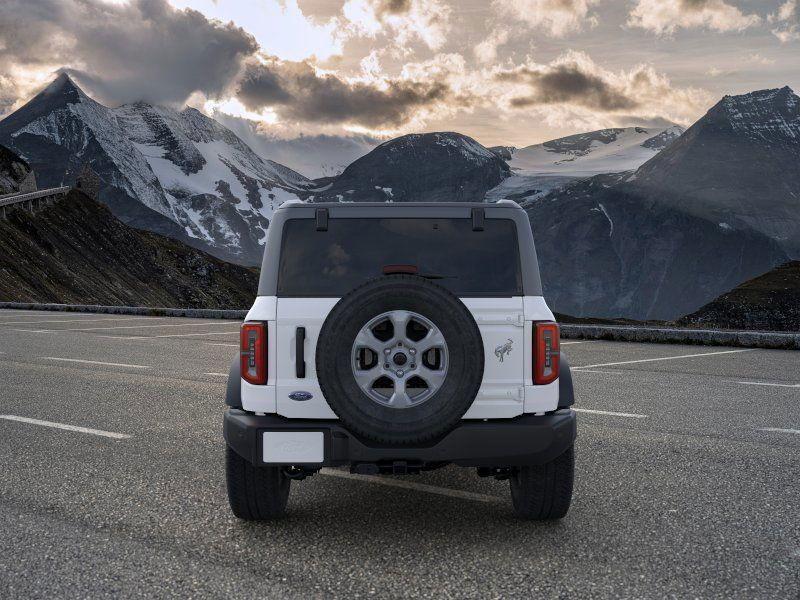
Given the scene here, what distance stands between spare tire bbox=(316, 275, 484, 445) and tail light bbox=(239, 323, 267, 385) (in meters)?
0.38

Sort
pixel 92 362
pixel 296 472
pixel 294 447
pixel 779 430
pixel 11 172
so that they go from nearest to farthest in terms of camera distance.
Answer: pixel 294 447 → pixel 296 472 → pixel 779 430 → pixel 92 362 → pixel 11 172

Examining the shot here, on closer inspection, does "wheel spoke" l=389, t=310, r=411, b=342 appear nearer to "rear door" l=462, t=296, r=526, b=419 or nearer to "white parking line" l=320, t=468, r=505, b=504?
"rear door" l=462, t=296, r=526, b=419

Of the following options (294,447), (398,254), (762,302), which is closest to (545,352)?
(398,254)

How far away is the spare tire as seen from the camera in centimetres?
388

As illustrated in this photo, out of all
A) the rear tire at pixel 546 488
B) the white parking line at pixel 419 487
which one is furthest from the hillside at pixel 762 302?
the rear tire at pixel 546 488

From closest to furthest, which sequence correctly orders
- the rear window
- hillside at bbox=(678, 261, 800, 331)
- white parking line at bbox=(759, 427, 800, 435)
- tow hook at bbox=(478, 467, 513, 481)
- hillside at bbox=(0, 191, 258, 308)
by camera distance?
1. the rear window
2. tow hook at bbox=(478, 467, 513, 481)
3. white parking line at bbox=(759, 427, 800, 435)
4. hillside at bbox=(0, 191, 258, 308)
5. hillside at bbox=(678, 261, 800, 331)

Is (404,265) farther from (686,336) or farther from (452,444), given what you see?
(686,336)

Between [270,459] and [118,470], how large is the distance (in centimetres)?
222

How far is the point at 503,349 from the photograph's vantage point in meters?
4.11

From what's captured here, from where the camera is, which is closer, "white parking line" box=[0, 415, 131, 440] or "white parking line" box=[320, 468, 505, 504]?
"white parking line" box=[320, 468, 505, 504]

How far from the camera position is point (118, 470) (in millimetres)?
5699

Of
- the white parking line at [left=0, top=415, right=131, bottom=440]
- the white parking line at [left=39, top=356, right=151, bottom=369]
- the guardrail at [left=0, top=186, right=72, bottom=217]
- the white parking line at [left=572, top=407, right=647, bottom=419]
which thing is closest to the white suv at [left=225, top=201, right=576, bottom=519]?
the white parking line at [left=0, top=415, right=131, bottom=440]

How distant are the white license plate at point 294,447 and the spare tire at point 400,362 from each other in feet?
0.70

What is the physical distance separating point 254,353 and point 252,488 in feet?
2.60
